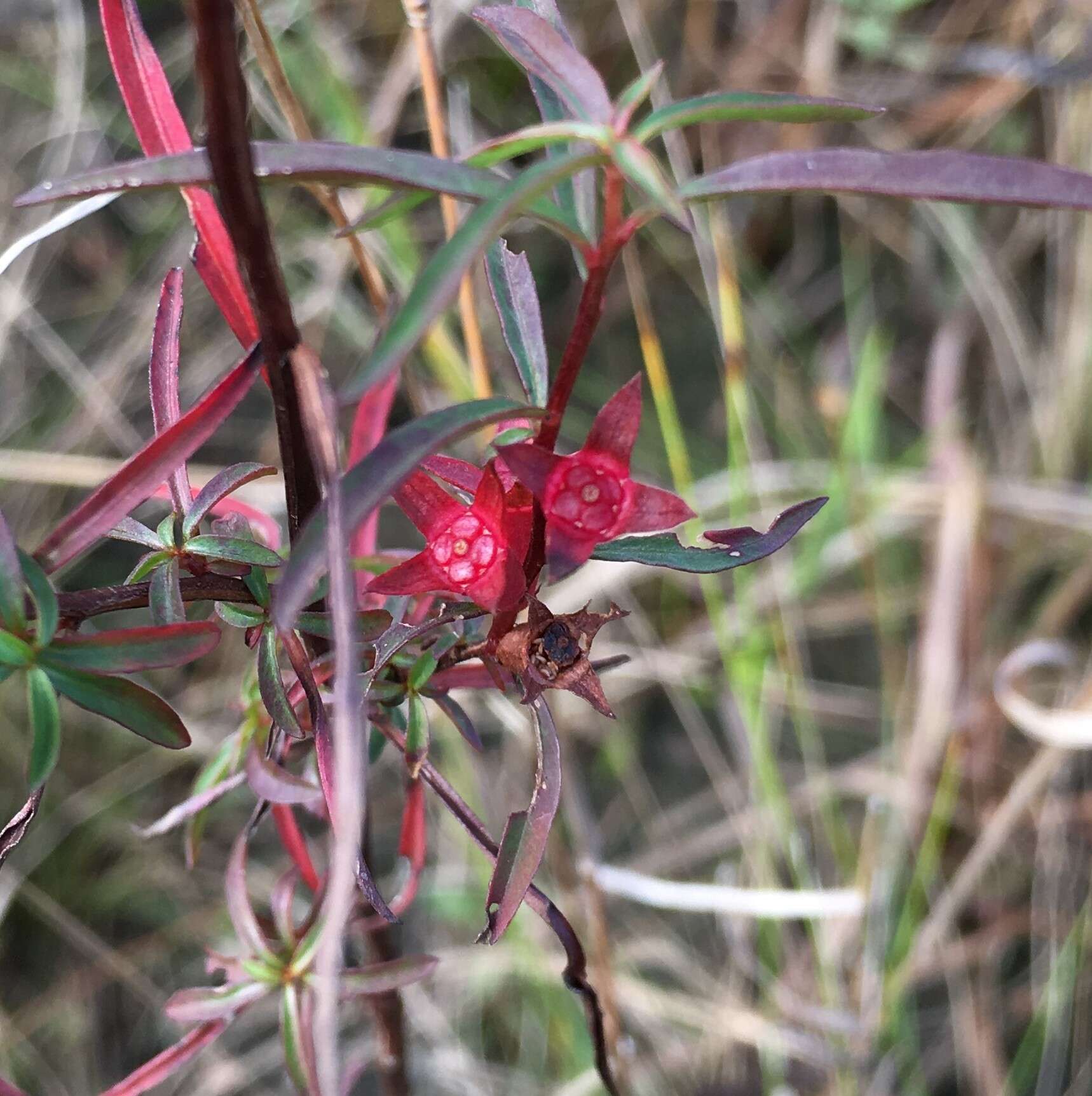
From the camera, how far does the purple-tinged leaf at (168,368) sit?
19.3 inches

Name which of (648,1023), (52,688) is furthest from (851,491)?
(52,688)

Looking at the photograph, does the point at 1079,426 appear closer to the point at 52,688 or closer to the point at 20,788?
the point at 52,688

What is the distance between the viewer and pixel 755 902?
1130mm

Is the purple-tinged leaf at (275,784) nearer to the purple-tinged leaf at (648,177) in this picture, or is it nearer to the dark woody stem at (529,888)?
the dark woody stem at (529,888)

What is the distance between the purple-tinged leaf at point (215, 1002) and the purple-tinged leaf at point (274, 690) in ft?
0.76

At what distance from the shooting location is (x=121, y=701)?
1.31ft

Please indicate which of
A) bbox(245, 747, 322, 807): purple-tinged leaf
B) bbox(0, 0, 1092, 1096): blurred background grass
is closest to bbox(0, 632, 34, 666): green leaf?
bbox(245, 747, 322, 807): purple-tinged leaf

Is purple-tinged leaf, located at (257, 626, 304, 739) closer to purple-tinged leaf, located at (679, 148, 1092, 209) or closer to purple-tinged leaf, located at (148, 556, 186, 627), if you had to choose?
purple-tinged leaf, located at (148, 556, 186, 627)

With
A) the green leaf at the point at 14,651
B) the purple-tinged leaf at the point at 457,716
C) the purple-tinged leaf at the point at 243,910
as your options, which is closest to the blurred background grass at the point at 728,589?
the purple-tinged leaf at the point at 243,910

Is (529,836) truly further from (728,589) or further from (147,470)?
(728,589)

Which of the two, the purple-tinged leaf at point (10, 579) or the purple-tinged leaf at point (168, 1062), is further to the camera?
the purple-tinged leaf at point (168, 1062)

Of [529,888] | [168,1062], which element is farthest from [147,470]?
[168,1062]

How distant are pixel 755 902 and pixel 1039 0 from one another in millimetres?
1634

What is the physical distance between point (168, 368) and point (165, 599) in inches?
5.8
